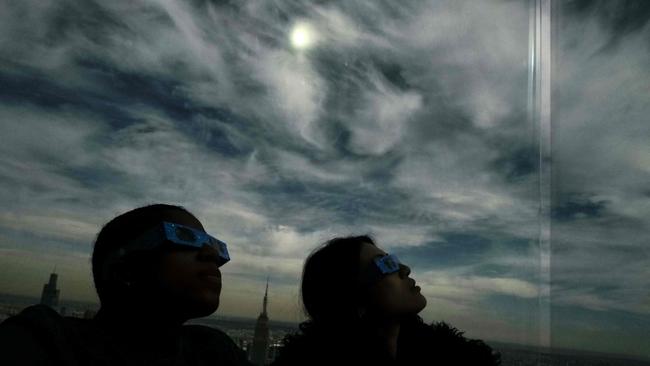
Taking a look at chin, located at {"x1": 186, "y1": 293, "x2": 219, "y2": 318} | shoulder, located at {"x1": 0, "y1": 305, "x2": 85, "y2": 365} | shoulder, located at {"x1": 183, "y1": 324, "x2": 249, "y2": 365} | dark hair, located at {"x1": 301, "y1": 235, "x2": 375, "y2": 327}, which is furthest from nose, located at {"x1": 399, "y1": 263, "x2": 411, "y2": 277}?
shoulder, located at {"x1": 0, "y1": 305, "x2": 85, "y2": 365}

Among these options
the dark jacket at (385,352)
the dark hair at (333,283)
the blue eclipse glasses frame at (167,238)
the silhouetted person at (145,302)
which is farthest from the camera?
the dark hair at (333,283)

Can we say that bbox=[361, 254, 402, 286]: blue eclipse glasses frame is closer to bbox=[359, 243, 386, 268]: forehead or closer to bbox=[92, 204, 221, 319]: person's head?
bbox=[359, 243, 386, 268]: forehead

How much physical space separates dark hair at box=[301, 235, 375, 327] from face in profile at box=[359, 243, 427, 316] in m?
0.07

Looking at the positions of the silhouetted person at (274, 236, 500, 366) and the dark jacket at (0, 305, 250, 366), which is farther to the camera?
the silhouetted person at (274, 236, 500, 366)

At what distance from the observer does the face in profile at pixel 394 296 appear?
1445mm

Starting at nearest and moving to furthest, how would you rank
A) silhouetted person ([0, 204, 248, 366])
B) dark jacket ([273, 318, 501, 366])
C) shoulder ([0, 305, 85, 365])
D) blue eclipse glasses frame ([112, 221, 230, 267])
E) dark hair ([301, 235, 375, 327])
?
shoulder ([0, 305, 85, 365]) < silhouetted person ([0, 204, 248, 366]) < blue eclipse glasses frame ([112, 221, 230, 267]) < dark jacket ([273, 318, 501, 366]) < dark hair ([301, 235, 375, 327])

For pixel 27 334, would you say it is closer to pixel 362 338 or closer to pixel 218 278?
pixel 218 278

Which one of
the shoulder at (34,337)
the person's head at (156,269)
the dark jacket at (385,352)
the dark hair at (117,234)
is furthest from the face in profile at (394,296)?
the shoulder at (34,337)

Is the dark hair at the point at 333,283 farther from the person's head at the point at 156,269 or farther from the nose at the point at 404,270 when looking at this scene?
the person's head at the point at 156,269

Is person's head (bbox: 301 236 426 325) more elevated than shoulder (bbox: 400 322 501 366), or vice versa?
person's head (bbox: 301 236 426 325)

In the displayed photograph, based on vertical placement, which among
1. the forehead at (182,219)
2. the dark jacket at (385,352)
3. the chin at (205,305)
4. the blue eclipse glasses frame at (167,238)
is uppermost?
the forehead at (182,219)

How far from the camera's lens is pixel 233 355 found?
1.18 meters

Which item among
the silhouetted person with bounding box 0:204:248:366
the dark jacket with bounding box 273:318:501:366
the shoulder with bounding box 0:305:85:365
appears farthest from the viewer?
the dark jacket with bounding box 273:318:501:366

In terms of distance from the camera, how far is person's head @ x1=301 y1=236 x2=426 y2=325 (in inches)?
57.6
